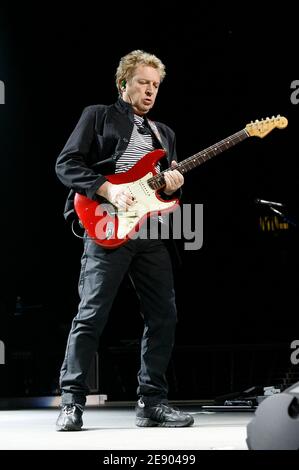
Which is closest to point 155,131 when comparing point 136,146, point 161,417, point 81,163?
point 136,146

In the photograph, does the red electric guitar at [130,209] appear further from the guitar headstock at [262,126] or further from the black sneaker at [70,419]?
the black sneaker at [70,419]

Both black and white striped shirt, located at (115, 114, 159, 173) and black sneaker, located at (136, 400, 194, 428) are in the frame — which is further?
black and white striped shirt, located at (115, 114, 159, 173)

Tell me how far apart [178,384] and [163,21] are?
9.74ft

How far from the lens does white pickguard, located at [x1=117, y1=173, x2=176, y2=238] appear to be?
2.92 meters

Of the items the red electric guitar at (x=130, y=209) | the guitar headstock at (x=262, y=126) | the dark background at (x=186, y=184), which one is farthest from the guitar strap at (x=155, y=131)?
the dark background at (x=186, y=184)

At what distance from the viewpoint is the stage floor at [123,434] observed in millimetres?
2133

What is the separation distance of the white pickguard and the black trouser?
73mm

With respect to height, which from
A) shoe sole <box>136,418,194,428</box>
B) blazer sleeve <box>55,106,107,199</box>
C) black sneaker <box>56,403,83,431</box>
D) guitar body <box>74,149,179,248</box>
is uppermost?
blazer sleeve <box>55,106,107,199</box>

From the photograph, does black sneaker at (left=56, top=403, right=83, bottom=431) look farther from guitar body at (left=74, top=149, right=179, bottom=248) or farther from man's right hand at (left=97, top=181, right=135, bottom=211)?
man's right hand at (left=97, top=181, right=135, bottom=211)

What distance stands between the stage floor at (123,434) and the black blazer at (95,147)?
853 millimetres

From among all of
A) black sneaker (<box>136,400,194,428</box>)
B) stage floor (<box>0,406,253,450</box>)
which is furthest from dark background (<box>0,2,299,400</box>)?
black sneaker (<box>136,400,194,428</box>)

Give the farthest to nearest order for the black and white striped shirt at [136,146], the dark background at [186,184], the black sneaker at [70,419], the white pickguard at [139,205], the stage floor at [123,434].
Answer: the dark background at [186,184], the black and white striped shirt at [136,146], the white pickguard at [139,205], the black sneaker at [70,419], the stage floor at [123,434]

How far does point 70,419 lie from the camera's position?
8.93 ft

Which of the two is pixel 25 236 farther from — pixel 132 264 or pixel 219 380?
pixel 132 264
